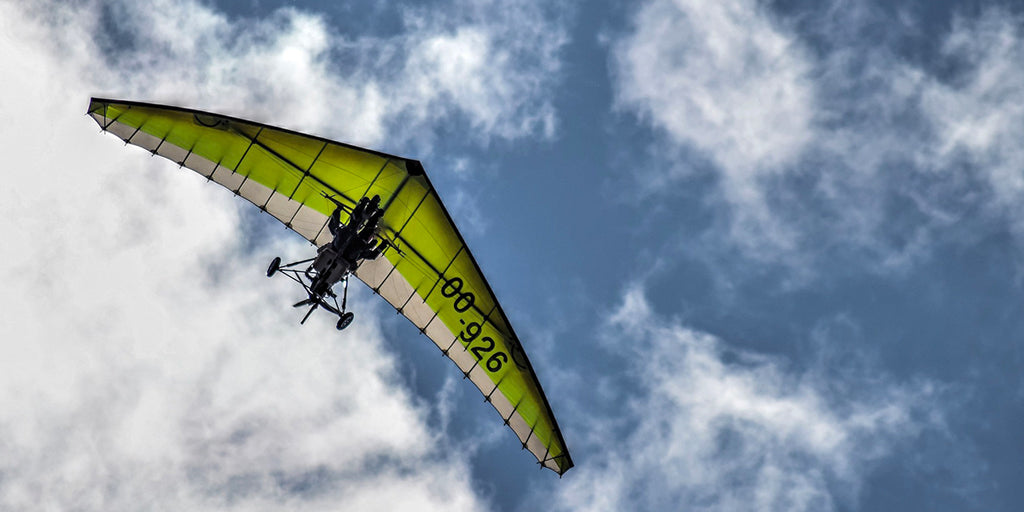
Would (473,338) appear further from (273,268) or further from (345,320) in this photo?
(273,268)

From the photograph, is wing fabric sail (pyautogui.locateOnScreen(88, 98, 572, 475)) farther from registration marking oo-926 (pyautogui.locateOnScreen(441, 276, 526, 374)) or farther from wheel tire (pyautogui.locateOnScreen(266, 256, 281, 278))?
wheel tire (pyautogui.locateOnScreen(266, 256, 281, 278))

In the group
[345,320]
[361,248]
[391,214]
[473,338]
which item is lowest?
[345,320]

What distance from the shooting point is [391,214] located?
113 ft

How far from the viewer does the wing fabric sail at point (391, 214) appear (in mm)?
33188

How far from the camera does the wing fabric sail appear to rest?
33188 millimetres

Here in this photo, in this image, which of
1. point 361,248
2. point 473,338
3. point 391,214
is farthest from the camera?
point 473,338

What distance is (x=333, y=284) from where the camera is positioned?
106 feet

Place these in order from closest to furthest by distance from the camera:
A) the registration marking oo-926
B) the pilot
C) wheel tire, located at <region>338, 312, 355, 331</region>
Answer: the pilot < wheel tire, located at <region>338, 312, 355, 331</region> < the registration marking oo-926

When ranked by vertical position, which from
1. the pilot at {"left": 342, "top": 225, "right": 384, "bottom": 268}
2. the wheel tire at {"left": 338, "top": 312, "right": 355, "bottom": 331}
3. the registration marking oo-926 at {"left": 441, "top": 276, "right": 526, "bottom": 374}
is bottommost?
the wheel tire at {"left": 338, "top": 312, "right": 355, "bottom": 331}

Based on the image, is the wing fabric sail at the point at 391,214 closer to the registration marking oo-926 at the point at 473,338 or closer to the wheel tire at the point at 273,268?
the registration marking oo-926 at the point at 473,338

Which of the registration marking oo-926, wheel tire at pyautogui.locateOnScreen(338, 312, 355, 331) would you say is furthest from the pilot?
the registration marking oo-926

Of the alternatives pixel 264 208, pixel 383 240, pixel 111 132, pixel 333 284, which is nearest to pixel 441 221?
pixel 383 240

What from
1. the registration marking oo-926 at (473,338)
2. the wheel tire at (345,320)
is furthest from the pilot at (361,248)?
A: the registration marking oo-926 at (473,338)

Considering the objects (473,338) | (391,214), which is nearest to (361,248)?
(391,214)
